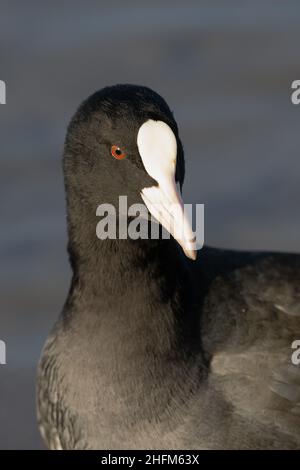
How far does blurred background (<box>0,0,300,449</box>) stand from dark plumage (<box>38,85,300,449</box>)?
1.01 m

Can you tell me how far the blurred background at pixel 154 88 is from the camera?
7.14 metres

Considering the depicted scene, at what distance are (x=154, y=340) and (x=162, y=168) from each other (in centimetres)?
71

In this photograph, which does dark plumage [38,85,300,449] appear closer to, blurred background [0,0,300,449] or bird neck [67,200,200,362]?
bird neck [67,200,200,362]

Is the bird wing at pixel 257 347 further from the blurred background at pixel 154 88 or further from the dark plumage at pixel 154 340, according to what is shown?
the blurred background at pixel 154 88

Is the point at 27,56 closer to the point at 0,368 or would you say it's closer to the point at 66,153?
the point at 0,368

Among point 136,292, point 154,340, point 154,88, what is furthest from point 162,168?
point 154,88

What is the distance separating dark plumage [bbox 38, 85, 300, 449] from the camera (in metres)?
5.35

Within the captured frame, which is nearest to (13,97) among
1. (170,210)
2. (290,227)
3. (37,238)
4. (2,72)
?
(2,72)

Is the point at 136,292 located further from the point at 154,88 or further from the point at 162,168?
the point at 154,88

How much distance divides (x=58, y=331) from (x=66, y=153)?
0.80 m

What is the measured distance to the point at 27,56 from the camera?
27.6 ft

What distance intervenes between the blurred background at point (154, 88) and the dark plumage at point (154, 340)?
3.31ft

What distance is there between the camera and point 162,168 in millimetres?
5215

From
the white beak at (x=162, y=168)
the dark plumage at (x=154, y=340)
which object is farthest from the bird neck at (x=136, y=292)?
the white beak at (x=162, y=168)
